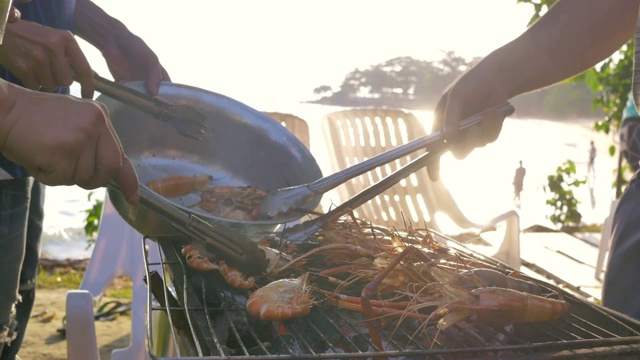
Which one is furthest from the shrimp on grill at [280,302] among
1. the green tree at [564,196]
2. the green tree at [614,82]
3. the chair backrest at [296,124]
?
the green tree at [564,196]

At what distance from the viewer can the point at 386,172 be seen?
5.37 m

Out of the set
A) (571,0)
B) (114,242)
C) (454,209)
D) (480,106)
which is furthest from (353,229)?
(454,209)

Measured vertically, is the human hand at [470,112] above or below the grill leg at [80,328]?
above

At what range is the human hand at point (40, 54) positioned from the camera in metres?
2.00

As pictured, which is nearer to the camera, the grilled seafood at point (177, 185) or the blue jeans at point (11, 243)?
the grilled seafood at point (177, 185)

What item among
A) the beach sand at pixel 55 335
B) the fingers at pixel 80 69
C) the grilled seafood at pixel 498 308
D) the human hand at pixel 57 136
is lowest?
the beach sand at pixel 55 335

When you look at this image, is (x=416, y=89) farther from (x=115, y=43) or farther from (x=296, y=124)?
(x=115, y=43)

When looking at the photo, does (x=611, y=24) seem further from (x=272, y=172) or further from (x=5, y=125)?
(x=5, y=125)

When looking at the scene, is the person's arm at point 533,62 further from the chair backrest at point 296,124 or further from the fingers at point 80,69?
the chair backrest at point 296,124

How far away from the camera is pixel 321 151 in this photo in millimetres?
5438

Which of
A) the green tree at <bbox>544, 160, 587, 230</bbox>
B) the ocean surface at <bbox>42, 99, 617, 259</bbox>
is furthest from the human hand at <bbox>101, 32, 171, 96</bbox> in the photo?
the green tree at <bbox>544, 160, 587, 230</bbox>

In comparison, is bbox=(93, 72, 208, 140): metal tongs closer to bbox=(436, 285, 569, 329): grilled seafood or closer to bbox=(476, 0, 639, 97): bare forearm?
bbox=(476, 0, 639, 97): bare forearm

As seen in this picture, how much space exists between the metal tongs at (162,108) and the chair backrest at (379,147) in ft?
8.53

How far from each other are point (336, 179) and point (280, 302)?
73 centimetres
